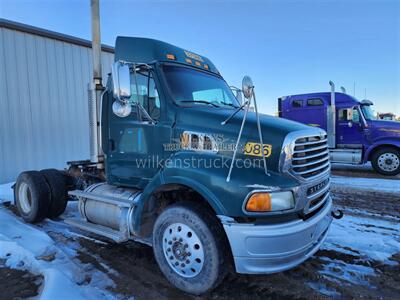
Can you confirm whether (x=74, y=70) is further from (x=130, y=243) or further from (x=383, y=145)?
(x=383, y=145)

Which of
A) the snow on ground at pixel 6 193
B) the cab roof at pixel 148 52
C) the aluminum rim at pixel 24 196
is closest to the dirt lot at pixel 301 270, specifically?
the aluminum rim at pixel 24 196

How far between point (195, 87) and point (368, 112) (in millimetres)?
9618

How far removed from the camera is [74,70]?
35.2 feet

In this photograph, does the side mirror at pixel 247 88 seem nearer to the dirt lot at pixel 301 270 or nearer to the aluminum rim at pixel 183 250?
the aluminum rim at pixel 183 250

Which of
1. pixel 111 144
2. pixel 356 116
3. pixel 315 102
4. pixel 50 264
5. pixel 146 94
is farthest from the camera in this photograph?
pixel 315 102

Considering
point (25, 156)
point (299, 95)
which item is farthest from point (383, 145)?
point (25, 156)

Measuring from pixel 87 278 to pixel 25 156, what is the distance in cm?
778

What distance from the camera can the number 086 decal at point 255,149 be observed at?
9.17 ft

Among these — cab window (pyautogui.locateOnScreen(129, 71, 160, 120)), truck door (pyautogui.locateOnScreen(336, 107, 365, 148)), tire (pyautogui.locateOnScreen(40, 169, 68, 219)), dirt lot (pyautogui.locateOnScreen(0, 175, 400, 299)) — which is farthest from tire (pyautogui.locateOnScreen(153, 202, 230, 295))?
truck door (pyautogui.locateOnScreen(336, 107, 365, 148))

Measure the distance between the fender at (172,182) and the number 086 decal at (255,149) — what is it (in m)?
0.55

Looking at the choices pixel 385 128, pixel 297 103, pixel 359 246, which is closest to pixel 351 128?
pixel 385 128

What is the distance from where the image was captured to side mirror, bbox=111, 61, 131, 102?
3184 mm

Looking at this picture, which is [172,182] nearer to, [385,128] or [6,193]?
[6,193]

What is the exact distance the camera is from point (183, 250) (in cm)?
298
